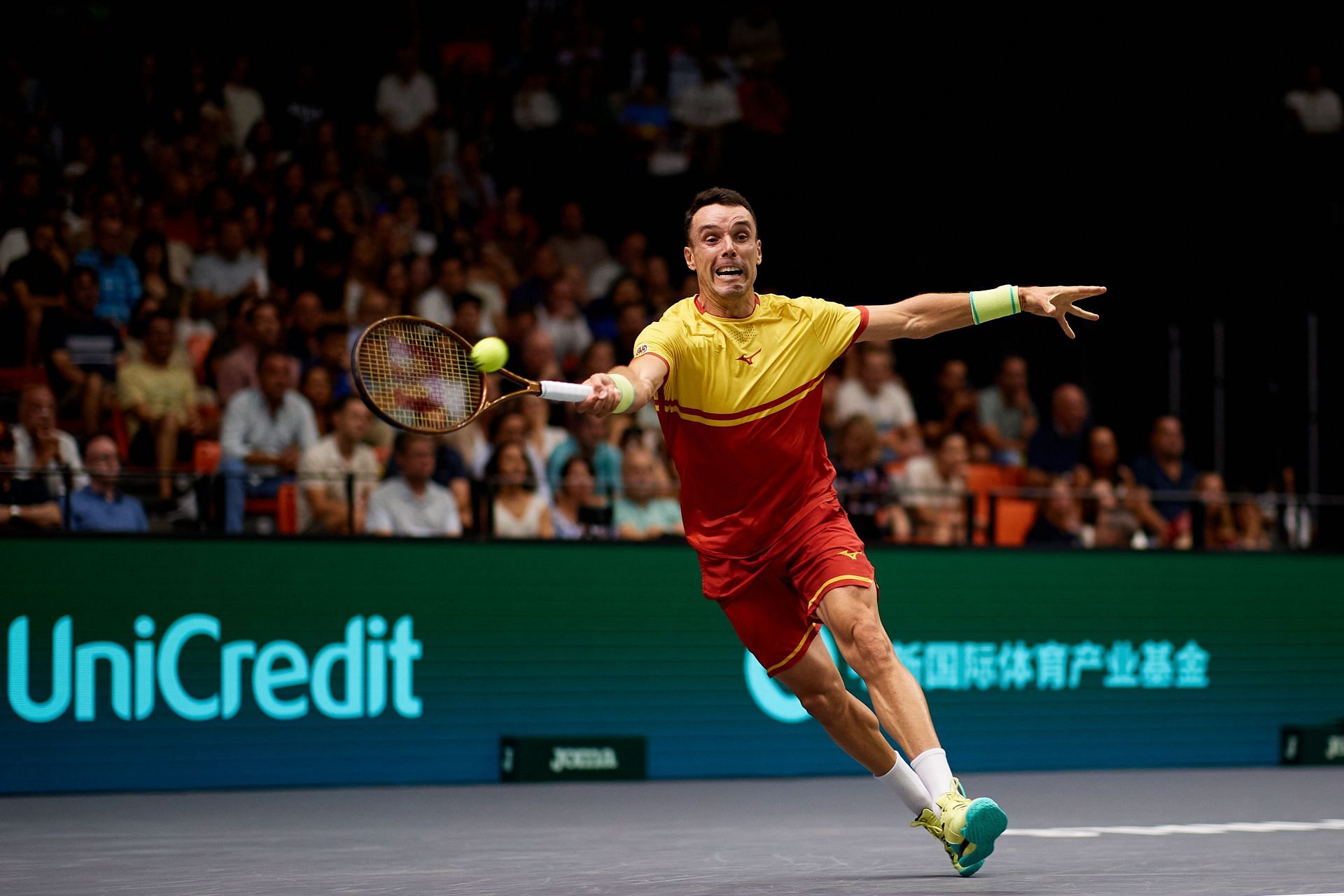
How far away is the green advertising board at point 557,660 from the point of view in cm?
1034

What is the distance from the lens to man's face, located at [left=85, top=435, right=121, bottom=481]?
408 inches

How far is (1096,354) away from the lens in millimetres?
16547

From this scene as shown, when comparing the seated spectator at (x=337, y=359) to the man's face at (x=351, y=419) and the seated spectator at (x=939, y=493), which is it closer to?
the man's face at (x=351, y=419)

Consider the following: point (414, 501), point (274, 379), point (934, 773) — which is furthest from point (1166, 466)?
point (934, 773)

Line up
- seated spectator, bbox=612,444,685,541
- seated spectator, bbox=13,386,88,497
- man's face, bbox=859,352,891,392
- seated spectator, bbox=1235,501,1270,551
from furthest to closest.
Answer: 1. man's face, bbox=859,352,891,392
2. seated spectator, bbox=1235,501,1270,551
3. seated spectator, bbox=612,444,685,541
4. seated spectator, bbox=13,386,88,497

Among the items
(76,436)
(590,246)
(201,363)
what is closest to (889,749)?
(76,436)

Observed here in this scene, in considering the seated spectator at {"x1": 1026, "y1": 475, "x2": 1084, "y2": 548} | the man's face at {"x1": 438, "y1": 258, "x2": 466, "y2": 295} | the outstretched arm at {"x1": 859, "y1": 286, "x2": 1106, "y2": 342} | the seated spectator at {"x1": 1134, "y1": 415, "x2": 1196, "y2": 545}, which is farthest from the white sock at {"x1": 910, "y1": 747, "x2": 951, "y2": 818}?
the man's face at {"x1": 438, "y1": 258, "x2": 466, "y2": 295}

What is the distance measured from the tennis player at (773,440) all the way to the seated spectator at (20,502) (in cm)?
473

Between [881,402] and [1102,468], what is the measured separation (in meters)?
1.74

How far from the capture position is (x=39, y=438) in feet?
33.8

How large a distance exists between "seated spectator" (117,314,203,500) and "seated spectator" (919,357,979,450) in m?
5.64

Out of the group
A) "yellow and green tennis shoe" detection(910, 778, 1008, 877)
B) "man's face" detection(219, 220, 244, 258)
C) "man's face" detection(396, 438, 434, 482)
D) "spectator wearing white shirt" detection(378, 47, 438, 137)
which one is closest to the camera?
"yellow and green tennis shoe" detection(910, 778, 1008, 877)

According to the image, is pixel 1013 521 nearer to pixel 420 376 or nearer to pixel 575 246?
pixel 575 246

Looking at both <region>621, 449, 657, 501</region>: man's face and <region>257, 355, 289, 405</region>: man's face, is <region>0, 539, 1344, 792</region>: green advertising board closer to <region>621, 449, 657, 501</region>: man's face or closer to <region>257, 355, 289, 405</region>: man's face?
<region>621, 449, 657, 501</region>: man's face
